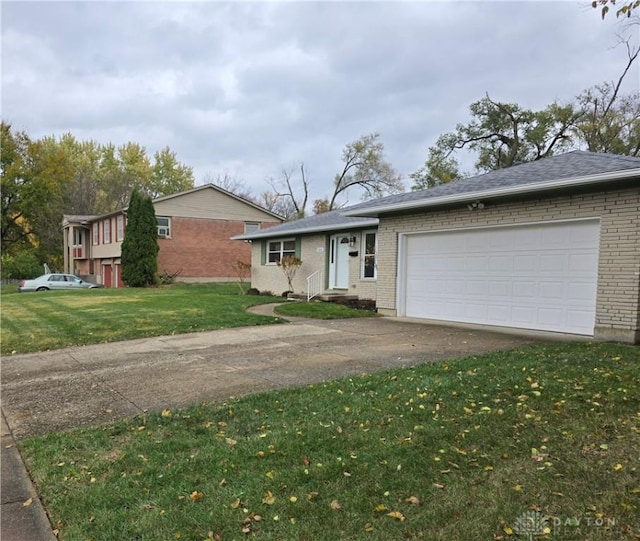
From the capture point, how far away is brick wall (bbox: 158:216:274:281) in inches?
1121

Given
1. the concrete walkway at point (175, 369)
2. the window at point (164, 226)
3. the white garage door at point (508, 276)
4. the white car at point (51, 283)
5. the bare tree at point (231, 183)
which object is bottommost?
the white car at point (51, 283)

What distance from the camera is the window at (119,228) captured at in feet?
97.4

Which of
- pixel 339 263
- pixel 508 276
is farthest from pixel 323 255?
pixel 508 276

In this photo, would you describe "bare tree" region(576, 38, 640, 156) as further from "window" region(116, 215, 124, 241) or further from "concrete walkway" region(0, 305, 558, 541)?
"window" region(116, 215, 124, 241)

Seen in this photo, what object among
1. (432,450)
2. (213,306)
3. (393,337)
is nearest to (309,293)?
(213,306)

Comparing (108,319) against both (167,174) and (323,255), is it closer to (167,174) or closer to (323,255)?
(323,255)

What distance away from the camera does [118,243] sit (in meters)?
30.0

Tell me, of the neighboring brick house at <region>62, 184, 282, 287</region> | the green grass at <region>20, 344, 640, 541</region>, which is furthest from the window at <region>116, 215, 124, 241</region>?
the green grass at <region>20, 344, 640, 541</region>

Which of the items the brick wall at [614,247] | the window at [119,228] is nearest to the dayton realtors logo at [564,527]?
the brick wall at [614,247]

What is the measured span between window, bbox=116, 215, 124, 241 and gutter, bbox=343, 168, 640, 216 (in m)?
21.2

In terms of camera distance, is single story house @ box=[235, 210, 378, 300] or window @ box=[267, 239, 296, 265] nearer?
single story house @ box=[235, 210, 378, 300]

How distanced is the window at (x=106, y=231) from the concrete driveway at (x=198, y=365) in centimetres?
2521

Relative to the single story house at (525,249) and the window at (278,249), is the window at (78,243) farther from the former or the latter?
the single story house at (525,249)

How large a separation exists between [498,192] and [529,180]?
2.02 ft
